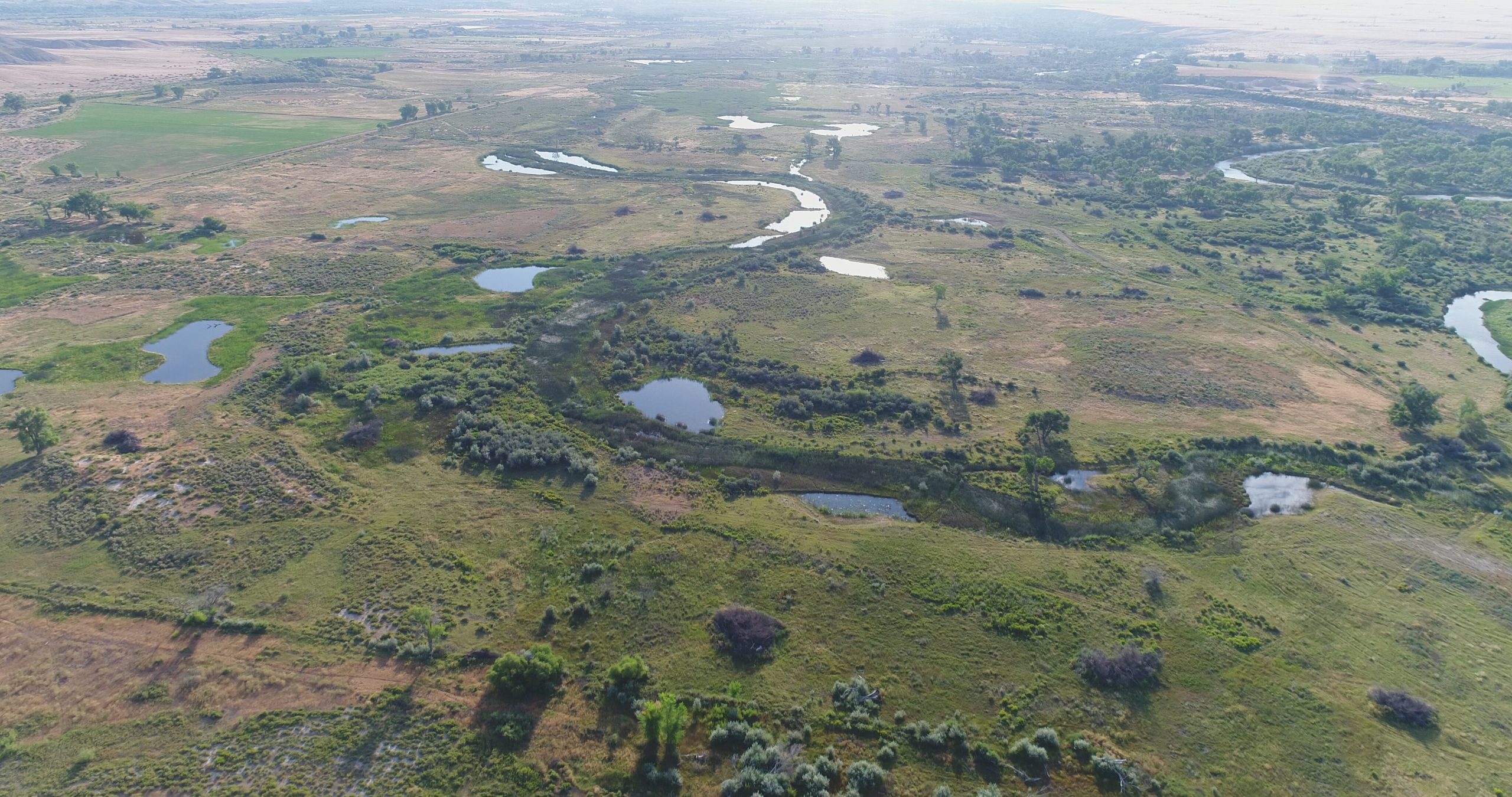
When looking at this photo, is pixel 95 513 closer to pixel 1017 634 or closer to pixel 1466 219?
pixel 1017 634

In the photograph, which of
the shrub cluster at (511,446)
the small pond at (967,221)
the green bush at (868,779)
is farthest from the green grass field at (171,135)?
the green bush at (868,779)

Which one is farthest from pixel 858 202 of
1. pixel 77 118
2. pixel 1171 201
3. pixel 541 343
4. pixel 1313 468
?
pixel 77 118

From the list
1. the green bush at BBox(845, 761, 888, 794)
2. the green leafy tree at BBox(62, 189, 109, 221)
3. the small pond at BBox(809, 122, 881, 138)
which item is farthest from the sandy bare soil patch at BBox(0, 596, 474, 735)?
the small pond at BBox(809, 122, 881, 138)

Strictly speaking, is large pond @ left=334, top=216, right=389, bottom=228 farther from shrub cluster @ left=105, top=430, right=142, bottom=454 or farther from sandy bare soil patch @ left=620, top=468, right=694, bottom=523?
sandy bare soil patch @ left=620, top=468, right=694, bottom=523

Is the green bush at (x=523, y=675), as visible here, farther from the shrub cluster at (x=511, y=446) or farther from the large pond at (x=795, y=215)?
the large pond at (x=795, y=215)

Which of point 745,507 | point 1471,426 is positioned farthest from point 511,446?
point 1471,426

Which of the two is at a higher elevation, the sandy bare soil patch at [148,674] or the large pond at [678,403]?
the large pond at [678,403]
